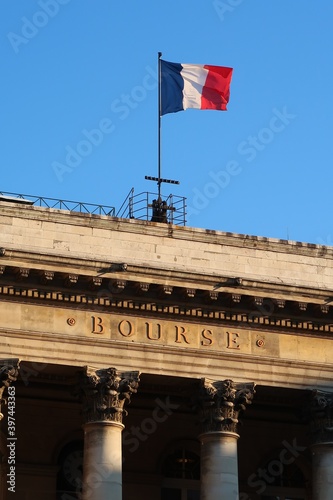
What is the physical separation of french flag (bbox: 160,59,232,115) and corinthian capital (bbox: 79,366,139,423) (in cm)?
1193

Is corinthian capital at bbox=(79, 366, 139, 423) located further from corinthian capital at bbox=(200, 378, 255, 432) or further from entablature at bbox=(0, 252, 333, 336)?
corinthian capital at bbox=(200, 378, 255, 432)

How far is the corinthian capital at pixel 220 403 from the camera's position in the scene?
145 ft

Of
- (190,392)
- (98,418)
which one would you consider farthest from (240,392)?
(98,418)

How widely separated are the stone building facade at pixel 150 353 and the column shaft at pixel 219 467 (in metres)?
0.04

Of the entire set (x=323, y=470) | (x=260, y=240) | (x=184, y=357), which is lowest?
(x=323, y=470)

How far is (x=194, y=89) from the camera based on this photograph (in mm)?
51500

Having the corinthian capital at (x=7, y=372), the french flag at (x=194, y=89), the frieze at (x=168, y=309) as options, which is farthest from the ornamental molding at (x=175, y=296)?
the french flag at (x=194, y=89)

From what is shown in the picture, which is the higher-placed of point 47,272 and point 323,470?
point 47,272

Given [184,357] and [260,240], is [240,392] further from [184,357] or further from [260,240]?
[260,240]

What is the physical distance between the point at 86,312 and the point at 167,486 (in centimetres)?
888

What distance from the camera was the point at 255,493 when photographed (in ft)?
165

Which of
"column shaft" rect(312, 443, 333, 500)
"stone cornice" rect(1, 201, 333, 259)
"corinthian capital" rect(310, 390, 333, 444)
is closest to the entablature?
"corinthian capital" rect(310, 390, 333, 444)

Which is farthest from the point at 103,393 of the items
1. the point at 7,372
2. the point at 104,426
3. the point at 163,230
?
the point at 163,230

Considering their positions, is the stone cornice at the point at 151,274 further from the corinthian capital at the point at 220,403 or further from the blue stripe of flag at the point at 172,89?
the blue stripe of flag at the point at 172,89
